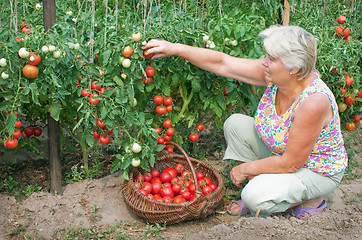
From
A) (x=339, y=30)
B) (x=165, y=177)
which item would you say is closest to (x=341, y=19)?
(x=339, y=30)

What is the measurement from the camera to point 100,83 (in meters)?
2.09

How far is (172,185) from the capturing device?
251 centimetres

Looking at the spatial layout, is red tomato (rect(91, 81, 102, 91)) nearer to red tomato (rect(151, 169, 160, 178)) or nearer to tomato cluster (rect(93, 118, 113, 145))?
tomato cluster (rect(93, 118, 113, 145))

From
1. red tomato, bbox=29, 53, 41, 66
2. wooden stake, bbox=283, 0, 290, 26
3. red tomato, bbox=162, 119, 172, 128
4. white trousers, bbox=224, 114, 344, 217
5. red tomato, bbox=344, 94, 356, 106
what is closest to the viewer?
red tomato, bbox=29, 53, 41, 66

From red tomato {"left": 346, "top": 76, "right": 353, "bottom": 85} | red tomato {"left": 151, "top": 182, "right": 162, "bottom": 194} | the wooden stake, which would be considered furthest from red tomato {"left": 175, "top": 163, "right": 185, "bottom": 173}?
red tomato {"left": 346, "top": 76, "right": 353, "bottom": 85}

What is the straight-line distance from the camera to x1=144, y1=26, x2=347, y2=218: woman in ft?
6.63

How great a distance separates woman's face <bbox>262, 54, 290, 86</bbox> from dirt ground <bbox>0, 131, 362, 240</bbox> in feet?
2.31

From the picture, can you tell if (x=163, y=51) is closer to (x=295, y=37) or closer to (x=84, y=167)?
(x=295, y=37)

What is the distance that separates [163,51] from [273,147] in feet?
2.59

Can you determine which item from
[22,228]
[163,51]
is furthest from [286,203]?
[22,228]

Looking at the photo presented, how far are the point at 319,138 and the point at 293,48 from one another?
0.50 meters

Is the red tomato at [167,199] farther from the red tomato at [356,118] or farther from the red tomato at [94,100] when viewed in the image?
the red tomato at [356,118]

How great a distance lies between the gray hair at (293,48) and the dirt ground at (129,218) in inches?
30.4

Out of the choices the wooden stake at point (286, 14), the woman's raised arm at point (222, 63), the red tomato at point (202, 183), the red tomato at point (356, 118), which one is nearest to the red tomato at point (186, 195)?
the red tomato at point (202, 183)
